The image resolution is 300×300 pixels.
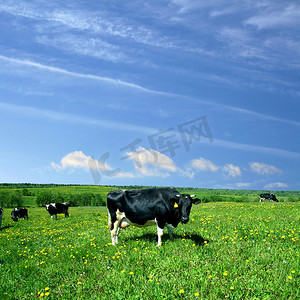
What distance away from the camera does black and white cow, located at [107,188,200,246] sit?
10.2 meters

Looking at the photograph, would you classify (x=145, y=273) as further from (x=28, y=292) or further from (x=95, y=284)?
(x=28, y=292)

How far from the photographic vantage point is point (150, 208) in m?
10.9

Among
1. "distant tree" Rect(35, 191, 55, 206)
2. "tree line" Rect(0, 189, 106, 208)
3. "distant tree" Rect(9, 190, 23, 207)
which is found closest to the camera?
"distant tree" Rect(9, 190, 23, 207)

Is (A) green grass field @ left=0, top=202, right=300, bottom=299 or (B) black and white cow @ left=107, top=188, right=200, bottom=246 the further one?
(B) black and white cow @ left=107, top=188, right=200, bottom=246

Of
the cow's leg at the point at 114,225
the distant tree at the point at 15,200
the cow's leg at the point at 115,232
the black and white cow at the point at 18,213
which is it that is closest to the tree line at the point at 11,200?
the distant tree at the point at 15,200

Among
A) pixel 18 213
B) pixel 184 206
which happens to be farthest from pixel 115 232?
pixel 18 213

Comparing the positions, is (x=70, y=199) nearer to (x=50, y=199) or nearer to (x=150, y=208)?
(x=50, y=199)

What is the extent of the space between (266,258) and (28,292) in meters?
6.75

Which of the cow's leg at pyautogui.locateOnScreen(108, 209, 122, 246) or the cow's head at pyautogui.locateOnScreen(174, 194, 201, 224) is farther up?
the cow's head at pyautogui.locateOnScreen(174, 194, 201, 224)

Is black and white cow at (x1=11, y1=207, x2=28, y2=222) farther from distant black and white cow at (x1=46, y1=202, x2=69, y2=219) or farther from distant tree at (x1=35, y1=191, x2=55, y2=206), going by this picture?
distant tree at (x1=35, y1=191, x2=55, y2=206)

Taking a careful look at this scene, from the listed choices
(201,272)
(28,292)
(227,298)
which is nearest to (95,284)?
(28,292)

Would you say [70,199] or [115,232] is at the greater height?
[115,232]

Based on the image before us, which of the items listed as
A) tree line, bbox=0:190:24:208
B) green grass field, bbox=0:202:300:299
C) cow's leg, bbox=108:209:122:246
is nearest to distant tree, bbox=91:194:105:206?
tree line, bbox=0:190:24:208

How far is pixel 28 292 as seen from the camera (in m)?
7.79
